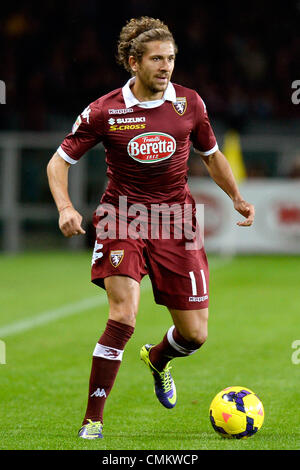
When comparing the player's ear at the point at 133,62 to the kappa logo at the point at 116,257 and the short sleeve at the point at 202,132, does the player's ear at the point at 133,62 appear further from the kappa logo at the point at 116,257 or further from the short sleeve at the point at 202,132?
the kappa logo at the point at 116,257

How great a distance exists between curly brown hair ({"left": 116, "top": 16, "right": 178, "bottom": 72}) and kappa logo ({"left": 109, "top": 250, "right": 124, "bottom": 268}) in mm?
1154

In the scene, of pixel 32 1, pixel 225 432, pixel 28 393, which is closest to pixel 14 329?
pixel 28 393

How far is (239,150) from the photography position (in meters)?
19.6

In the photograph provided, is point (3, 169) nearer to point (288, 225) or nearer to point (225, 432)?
point (288, 225)

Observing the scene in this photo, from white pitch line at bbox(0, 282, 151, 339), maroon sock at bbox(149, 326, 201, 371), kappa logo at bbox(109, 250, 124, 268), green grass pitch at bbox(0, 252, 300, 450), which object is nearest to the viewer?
green grass pitch at bbox(0, 252, 300, 450)

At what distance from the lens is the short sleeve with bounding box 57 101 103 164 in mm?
5516

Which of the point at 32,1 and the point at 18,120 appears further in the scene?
the point at 32,1

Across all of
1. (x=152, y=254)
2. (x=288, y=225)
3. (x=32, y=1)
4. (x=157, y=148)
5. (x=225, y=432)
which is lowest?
(x=288, y=225)

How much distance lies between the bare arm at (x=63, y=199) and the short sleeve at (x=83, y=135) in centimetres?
6

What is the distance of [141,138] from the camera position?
5.52 meters

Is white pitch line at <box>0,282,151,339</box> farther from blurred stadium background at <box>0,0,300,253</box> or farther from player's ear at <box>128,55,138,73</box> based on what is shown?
blurred stadium background at <box>0,0,300,253</box>

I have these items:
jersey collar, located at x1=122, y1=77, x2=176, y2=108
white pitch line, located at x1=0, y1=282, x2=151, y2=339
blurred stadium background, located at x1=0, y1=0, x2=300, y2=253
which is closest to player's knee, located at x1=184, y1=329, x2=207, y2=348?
jersey collar, located at x1=122, y1=77, x2=176, y2=108

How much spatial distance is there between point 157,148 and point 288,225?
12.6 meters

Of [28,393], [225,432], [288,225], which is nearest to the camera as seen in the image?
[225,432]
